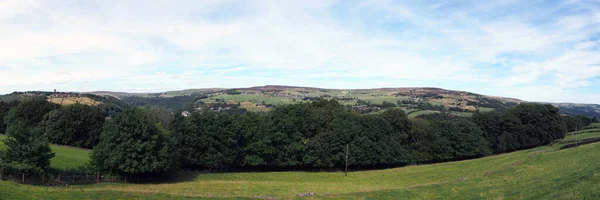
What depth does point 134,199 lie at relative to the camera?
91.1 ft

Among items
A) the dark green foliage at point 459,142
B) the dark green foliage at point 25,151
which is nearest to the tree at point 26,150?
the dark green foliage at point 25,151

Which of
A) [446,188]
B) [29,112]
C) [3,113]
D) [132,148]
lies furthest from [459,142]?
[3,113]

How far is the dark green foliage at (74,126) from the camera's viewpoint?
219 ft

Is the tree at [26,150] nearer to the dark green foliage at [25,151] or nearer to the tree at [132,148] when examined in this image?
the dark green foliage at [25,151]

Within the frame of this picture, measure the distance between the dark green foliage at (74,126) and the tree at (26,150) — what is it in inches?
1290

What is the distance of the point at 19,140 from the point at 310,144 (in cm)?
4145

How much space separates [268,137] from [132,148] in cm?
2367

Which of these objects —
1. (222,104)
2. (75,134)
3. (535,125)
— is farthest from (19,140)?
(222,104)

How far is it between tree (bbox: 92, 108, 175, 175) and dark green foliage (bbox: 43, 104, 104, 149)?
2738cm

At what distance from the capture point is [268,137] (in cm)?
6072

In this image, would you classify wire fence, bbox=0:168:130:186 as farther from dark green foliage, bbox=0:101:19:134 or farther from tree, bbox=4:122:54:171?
dark green foliage, bbox=0:101:19:134

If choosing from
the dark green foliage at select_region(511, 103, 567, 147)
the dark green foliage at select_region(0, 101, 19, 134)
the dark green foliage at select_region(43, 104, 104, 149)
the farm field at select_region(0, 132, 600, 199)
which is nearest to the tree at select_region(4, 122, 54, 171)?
the farm field at select_region(0, 132, 600, 199)

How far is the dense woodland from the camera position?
4325 centimetres

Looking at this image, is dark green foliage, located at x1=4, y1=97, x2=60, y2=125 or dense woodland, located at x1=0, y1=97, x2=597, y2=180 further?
dark green foliage, located at x1=4, y1=97, x2=60, y2=125
